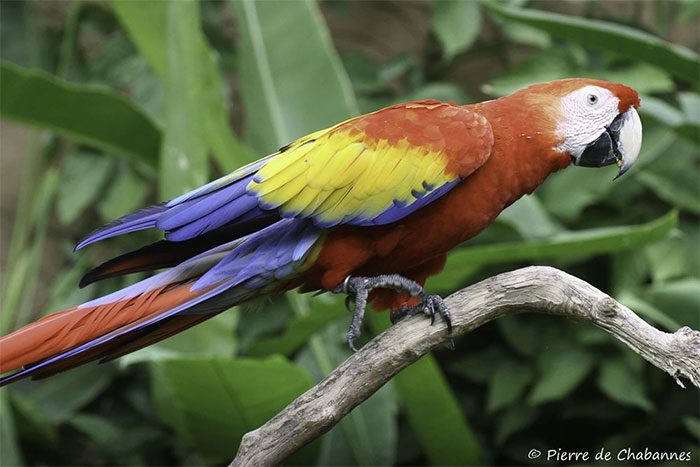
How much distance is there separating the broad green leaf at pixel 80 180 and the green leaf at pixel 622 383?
126 centimetres

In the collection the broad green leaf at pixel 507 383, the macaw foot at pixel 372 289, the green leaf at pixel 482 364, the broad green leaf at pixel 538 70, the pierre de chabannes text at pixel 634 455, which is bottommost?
the pierre de chabannes text at pixel 634 455

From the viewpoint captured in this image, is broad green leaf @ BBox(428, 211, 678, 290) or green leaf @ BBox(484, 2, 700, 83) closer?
broad green leaf @ BBox(428, 211, 678, 290)

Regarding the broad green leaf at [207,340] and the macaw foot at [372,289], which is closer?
the macaw foot at [372,289]

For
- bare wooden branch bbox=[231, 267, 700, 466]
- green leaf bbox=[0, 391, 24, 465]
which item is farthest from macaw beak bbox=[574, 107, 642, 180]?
green leaf bbox=[0, 391, 24, 465]

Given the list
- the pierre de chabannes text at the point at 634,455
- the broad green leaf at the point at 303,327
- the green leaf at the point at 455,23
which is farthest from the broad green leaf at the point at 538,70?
the pierre de chabannes text at the point at 634,455

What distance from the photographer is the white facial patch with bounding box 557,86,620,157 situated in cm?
112

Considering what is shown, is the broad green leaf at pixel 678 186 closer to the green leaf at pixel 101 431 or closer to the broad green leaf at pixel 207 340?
the broad green leaf at pixel 207 340

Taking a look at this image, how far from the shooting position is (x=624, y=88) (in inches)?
45.0

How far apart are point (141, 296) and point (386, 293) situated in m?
0.33

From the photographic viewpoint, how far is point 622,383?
1.88 m

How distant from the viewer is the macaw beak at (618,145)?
114cm

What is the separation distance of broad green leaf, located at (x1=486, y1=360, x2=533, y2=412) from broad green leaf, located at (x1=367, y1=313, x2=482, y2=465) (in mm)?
166

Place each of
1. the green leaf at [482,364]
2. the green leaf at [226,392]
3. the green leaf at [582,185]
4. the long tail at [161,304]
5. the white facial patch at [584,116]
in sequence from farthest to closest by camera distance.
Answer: the green leaf at [482,364]
the green leaf at [582,185]
the green leaf at [226,392]
the white facial patch at [584,116]
the long tail at [161,304]

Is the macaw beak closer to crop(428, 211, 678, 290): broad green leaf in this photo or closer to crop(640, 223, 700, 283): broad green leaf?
crop(428, 211, 678, 290): broad green leaf
